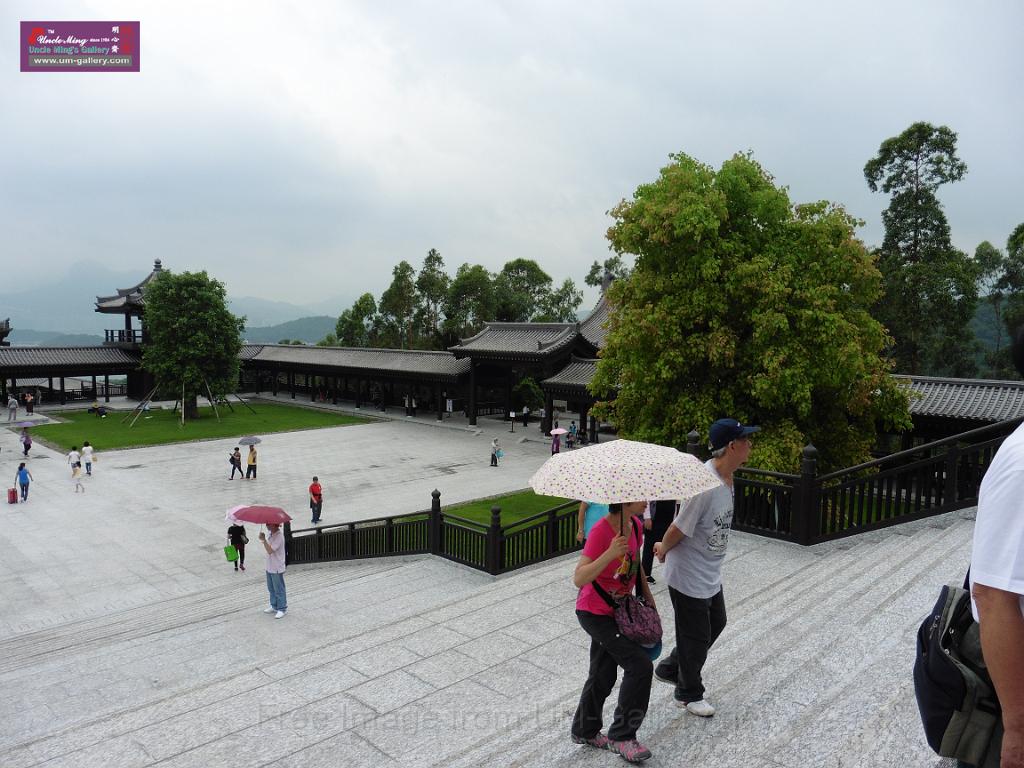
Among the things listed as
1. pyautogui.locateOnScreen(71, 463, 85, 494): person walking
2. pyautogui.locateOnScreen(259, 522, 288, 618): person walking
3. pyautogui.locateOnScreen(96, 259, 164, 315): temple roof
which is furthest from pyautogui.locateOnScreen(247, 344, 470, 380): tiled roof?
pyautogui.locateOnScreen(259, 522, 288, 618): person walking

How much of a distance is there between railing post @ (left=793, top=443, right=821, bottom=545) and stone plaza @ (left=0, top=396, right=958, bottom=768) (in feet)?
0.74

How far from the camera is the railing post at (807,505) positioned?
8.69 metres

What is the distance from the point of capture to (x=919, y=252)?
2908cm

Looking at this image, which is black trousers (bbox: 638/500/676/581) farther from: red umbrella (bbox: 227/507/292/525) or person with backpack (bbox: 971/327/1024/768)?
red umbrella (bbox: 227/507/292/525)

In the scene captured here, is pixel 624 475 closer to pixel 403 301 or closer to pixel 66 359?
pixel 66 359

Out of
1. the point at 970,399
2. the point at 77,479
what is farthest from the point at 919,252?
the point at 77,479

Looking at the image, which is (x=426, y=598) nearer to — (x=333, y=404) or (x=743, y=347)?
(x=743, y=347)

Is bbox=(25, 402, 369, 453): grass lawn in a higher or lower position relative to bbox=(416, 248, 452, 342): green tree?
lower

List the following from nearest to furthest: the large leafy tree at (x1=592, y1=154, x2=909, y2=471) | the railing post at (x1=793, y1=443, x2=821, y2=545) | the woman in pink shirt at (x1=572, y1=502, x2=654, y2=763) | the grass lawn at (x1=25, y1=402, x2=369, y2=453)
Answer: the woman in pink shirt at (x1=572, y1=502, x2=654, y2=763) < the railing post at (x1=793, y1=443, x2=821, y2=545) < the large leafy tree at (x1=592, y1=154, x2=909, y2=471) < the grass lawn at (x1=25, y1=402, x2=369, y2=453)

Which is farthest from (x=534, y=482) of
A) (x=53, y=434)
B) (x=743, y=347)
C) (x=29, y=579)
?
(x=53, y=434)

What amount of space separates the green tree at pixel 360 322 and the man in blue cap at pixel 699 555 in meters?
56.9

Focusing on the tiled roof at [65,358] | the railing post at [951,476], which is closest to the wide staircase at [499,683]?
the railing post at [951,476]

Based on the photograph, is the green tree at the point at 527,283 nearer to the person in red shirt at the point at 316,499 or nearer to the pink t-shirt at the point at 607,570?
the person in red shirt at the point at 316,499

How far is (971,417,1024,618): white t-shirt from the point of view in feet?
6.05
